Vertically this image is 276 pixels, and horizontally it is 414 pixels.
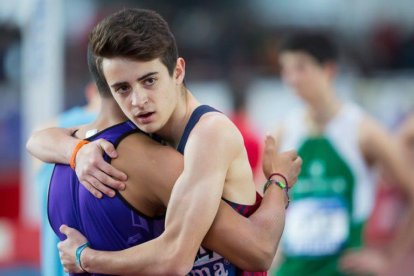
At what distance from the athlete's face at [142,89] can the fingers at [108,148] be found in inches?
5.2

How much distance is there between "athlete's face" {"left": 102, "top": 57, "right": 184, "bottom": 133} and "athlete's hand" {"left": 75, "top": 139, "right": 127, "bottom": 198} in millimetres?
165

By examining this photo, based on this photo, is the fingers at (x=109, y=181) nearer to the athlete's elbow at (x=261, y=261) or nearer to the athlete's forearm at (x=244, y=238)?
the athlete's forearm at (x=244, y=238)

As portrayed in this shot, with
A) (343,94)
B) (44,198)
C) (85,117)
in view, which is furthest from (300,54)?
(343,94)

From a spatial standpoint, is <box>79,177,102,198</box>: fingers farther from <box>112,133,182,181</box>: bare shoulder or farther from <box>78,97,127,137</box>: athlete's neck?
<box>78,97,127,137</box>: athlete's neck

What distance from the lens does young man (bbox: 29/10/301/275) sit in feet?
12.2

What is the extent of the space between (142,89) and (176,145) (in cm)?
31

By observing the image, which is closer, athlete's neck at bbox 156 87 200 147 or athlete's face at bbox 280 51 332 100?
athlete's neck at bbox 156 87 200 147

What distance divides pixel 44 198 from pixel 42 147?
0.57m

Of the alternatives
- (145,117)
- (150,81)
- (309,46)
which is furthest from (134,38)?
(309,46)

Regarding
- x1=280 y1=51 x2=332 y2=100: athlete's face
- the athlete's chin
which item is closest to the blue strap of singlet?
the athlete's chin

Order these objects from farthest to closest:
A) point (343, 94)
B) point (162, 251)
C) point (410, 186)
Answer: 1. point (343, 94)
2. point (410, 186)
3. point (162, 251)

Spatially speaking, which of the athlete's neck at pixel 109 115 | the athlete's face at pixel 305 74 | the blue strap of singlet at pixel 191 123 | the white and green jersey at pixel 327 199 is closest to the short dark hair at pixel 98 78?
the athlete's neck at pixel 109 115

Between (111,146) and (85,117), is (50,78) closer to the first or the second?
(85,117)

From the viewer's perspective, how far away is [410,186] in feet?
22.0
